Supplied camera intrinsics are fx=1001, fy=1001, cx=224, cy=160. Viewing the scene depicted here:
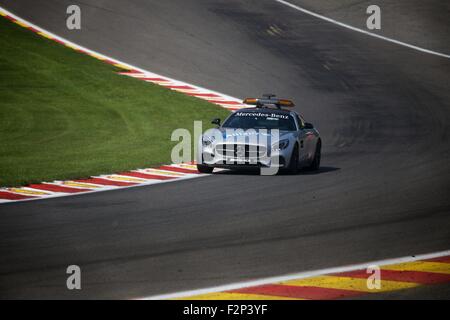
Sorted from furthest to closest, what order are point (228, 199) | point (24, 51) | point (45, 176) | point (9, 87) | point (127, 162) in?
point (24, 51), point (9, 87), point (127, 162), point (45, 176), point (228, 199)

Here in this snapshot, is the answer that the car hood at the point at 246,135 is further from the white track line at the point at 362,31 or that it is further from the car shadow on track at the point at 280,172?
the white track line at the point at 362,31

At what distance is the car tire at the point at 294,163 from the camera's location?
18672mm

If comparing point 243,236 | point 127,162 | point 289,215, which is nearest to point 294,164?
point 127,162

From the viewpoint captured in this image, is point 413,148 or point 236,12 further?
point 236,12

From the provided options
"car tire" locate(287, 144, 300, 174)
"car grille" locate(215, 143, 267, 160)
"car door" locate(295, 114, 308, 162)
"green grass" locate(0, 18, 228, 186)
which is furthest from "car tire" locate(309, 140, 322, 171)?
"green grass" locate(0, 18, 228, 186)

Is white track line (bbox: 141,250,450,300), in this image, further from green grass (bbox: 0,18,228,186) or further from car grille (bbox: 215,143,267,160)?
green grass (bbox: 0,18,228,186)

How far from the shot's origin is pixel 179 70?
1242 inches

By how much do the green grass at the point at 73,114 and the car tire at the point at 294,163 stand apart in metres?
3.02

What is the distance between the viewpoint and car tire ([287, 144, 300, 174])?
61.3 feet

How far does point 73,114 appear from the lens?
84.3ft

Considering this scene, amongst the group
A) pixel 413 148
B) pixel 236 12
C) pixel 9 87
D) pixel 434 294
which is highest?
pixel 236 12
